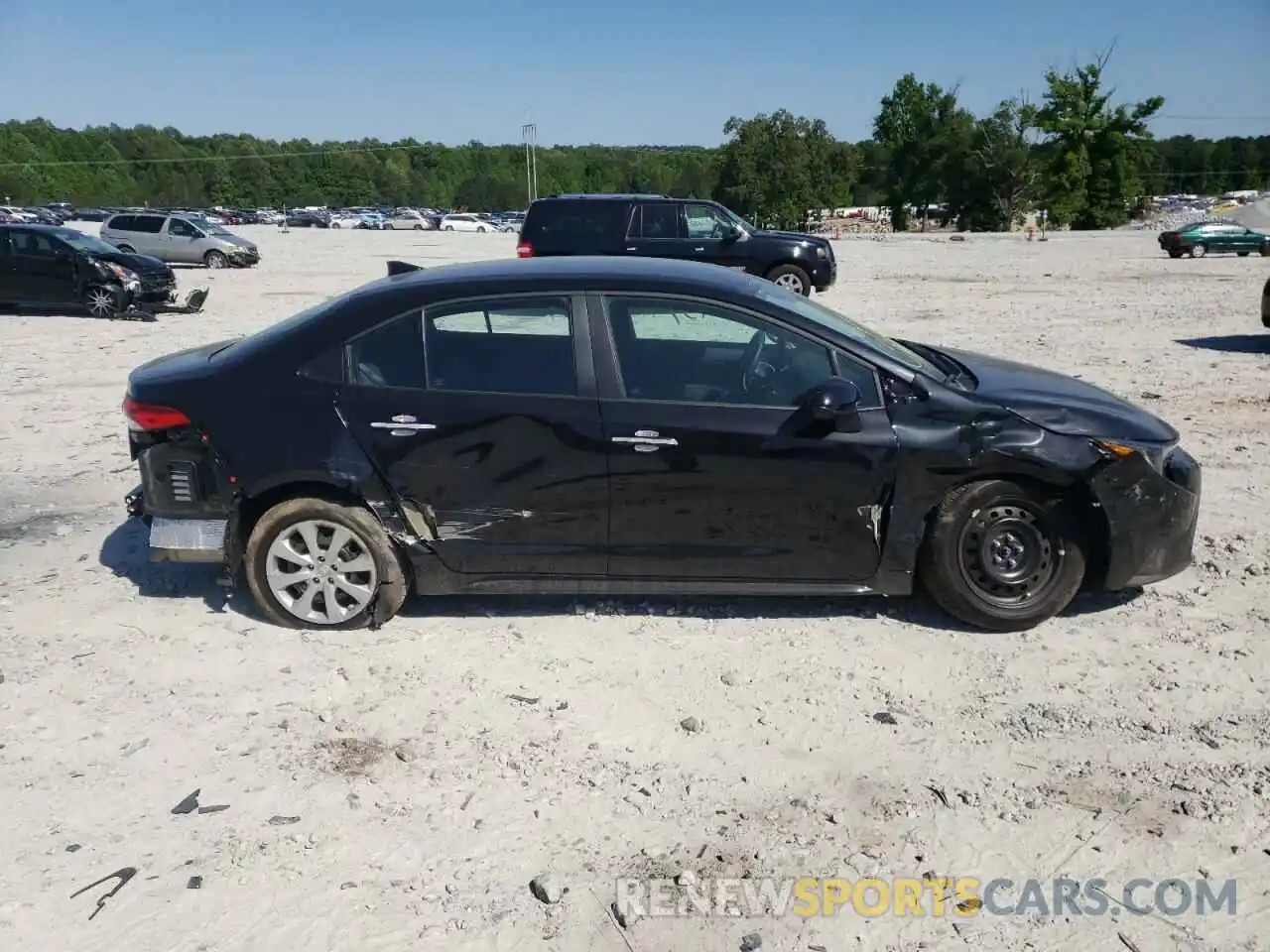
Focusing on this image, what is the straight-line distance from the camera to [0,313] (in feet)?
62.0

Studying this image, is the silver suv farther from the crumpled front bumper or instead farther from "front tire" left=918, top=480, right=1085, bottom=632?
the crumpled front bumper

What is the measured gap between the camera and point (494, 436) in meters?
5.01

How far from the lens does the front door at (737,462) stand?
16.1ft

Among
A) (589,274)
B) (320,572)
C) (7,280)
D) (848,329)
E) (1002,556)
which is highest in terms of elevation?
(589,274)

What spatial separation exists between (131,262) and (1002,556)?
17525 millimetres

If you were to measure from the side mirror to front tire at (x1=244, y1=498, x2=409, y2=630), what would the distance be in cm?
206

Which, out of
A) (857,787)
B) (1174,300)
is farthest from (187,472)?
(1174,300)

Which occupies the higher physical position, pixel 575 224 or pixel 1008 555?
pixel 575 224

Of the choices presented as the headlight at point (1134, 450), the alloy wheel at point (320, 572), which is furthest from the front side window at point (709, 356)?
the alloy wheel at point (320, 572)

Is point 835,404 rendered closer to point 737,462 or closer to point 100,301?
point 737,462

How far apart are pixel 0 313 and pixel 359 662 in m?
17.4

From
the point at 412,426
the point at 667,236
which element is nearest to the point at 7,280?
the point at 667,236

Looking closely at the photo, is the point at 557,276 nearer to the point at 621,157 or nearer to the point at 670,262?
the point at 670,262

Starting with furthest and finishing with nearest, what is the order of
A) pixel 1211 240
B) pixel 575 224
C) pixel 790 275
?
pixel 1211 240 → pixel 790 275 → pixel 575 224
